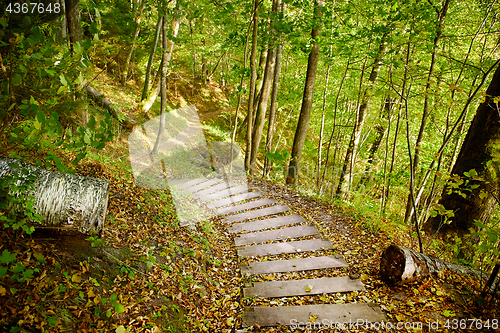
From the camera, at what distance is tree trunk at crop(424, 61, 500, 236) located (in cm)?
467

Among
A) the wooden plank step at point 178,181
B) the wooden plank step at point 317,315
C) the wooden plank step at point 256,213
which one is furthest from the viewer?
the wooden plank step at point 178,181

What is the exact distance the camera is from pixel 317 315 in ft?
11.5

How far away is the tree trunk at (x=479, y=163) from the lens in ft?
15.3

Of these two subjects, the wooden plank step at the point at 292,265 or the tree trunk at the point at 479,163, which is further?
the tree trunk at the point at 479,163

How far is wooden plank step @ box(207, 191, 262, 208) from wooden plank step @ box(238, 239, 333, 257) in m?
2.16

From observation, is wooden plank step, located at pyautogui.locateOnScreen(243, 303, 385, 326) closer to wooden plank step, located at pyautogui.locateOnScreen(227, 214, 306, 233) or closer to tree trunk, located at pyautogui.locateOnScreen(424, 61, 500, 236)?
wooden plank step, located at pyautogui.locateOnScreen(227, 214, 306, 233)

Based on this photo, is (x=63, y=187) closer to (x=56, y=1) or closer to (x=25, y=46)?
(x=25, y=46)

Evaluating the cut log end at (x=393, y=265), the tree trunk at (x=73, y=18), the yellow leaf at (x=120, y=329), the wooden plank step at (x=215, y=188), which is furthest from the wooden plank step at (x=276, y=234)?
the tree trunk at (x=73, y=18)

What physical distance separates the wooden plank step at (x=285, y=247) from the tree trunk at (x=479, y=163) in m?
2.14

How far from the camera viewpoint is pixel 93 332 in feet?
7.76

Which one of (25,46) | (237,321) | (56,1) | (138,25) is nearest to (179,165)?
(56,1)

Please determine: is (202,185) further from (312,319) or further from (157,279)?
(312,319)

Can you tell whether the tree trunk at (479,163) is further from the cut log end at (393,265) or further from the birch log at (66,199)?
the birch log at (66,199)
